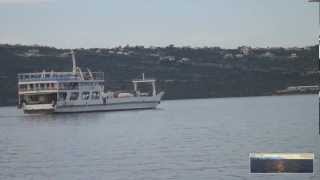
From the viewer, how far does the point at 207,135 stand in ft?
140

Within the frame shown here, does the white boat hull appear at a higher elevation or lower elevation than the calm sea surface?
lower

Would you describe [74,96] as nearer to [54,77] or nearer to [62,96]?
[62,96]

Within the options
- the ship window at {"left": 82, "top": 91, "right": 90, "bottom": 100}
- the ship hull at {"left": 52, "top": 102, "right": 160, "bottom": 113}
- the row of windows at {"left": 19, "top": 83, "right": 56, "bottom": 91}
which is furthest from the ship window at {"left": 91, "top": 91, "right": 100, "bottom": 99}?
the row of windows at {"left": 19, "top": 83, "right": 56, "bottom": 91}

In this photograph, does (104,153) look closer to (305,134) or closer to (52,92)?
(305,134)

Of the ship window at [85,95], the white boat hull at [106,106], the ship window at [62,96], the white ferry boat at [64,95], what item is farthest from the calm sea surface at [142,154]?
the ship window at [85,95]

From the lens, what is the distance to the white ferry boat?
3280 inches

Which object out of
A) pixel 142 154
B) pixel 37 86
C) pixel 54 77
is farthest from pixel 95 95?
pixel 142 154

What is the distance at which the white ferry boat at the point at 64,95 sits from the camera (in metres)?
83.3

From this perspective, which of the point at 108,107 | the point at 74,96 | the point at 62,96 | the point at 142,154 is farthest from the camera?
the point at 108,107

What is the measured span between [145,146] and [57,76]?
171ft

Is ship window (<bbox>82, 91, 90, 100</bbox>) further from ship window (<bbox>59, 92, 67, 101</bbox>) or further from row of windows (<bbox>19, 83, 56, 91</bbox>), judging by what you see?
row of windows (<bbox>19, 83, 56, 91</bbox>)

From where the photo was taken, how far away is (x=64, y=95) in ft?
278

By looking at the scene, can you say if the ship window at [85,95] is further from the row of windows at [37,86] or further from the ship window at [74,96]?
the row of windows at [37,86]

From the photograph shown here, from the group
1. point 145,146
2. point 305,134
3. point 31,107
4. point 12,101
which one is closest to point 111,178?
point 145,146
